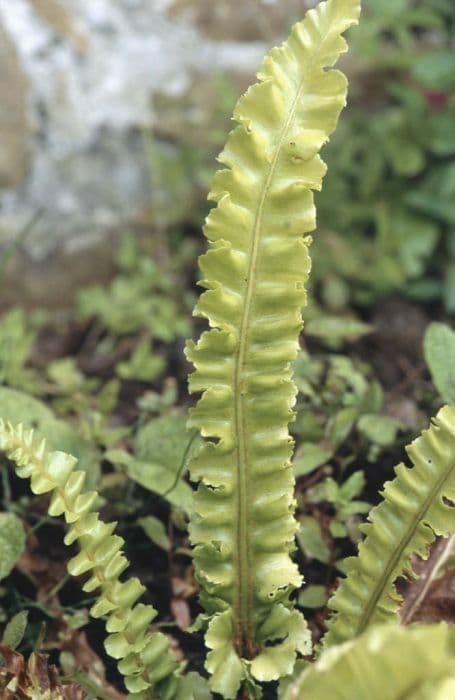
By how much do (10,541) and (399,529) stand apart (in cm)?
54

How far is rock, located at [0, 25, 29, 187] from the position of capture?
7.52ft

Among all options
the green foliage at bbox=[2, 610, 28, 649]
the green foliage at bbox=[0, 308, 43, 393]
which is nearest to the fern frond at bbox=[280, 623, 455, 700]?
the green foliage at bbox=[2, 610, 28, 649]

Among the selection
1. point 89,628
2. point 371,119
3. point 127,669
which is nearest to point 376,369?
point 371,119

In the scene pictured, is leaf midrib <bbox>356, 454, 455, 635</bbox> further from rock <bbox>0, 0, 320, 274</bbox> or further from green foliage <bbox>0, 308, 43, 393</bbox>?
rock <bbox>0, 0, 320, 274</bbox>

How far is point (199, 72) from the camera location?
2.54 m

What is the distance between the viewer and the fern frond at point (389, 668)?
650mm

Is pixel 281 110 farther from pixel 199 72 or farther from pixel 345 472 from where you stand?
pixel 199 72

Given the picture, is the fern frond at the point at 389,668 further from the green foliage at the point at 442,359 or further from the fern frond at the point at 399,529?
the green foliage at the point at 442,359

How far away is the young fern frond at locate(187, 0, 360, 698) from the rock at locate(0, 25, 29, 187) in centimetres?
156

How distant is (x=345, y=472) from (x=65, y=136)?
1457 mm

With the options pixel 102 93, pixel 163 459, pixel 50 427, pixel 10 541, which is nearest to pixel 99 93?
pixel 102 93

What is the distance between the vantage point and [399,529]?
3.12 feet

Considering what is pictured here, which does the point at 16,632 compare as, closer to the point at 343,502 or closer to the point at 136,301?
the point at 343,502

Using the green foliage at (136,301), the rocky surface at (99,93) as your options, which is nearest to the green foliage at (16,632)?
the green foliage at (136,301)
